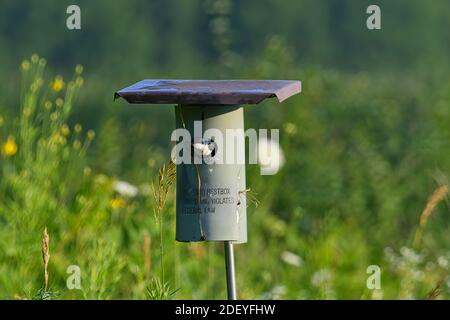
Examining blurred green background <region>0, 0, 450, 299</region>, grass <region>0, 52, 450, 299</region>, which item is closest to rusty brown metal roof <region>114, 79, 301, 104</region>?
grass <region>0, 52, 450, 299</region>

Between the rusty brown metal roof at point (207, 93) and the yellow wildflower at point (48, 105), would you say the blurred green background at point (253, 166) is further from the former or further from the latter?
the rusty brown metal roof at point (207, 93)

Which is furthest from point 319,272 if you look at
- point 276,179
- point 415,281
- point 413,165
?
point 413,165

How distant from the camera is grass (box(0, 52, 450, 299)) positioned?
5.16 meters

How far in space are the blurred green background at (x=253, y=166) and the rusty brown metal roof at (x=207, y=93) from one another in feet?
1.41

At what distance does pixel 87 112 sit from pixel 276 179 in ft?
9.41

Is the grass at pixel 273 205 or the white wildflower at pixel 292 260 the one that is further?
the white wildflower at pixel 292 260

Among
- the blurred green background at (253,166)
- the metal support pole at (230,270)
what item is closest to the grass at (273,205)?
the blurred green background at (253,166)

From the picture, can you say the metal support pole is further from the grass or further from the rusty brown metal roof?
the rusty brown metal roof

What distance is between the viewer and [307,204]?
741cm

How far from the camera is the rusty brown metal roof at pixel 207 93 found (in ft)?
12.9

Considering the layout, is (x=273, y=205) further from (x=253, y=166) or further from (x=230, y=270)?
(x=230, y=270)

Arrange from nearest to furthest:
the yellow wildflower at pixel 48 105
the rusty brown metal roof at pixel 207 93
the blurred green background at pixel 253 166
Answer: the rusty brown metal roof at pixel 207 93 → the yellow wildflower at pixel 48 105 → the blurred green background at pixel 253 166

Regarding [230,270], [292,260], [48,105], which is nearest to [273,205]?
[292,260]
